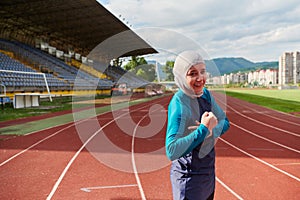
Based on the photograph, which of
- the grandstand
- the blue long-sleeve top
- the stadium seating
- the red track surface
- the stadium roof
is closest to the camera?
the blue long-sleeve top

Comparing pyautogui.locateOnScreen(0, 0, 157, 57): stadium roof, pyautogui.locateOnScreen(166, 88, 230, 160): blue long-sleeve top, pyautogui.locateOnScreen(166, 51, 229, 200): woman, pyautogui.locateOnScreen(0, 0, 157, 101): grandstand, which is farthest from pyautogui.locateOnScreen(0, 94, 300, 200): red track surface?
pyautogui.locateOnScreen(0, 0, 157, 57): stadium roof

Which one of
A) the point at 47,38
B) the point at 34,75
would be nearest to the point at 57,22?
the point at 47,38

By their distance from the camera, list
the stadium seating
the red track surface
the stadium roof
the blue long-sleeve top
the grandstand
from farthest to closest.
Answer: the stadium roof < the grandstand < the stadium seating < the red track surface < the blue long-sleeve top

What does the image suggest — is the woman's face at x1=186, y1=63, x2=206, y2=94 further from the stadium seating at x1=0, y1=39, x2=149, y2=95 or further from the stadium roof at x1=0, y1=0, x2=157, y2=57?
the stadium roof at x1=0, y1=0, x2=157, y2=57

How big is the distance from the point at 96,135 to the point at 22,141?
211 centimetres

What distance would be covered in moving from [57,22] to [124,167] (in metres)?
25.2

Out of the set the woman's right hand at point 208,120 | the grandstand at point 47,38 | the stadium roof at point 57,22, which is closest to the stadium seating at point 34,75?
the grandstand at point 47,38

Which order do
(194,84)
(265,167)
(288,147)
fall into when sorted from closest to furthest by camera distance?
(194,84), (265,167), (288,147)

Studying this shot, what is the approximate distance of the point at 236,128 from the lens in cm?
1025

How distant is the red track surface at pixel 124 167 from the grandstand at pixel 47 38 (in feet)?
31.0

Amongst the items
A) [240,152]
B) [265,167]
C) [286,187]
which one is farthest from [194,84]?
[240,152]

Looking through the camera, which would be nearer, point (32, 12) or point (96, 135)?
point (96, 135)

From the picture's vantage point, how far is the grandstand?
20906 mm

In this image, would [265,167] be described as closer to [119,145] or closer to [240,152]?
[240,152]
